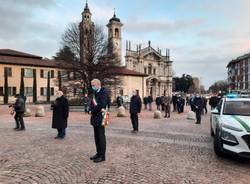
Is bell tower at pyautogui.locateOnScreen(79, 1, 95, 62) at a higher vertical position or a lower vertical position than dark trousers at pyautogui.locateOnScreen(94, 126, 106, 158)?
higher

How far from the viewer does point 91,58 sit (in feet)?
93.4

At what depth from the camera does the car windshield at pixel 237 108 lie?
7152 millimetres

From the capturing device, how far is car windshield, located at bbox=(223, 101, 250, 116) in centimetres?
715

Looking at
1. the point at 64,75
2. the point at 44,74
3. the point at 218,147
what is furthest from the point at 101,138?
the point at 44,74

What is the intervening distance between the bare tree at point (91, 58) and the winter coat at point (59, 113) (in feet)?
62.0

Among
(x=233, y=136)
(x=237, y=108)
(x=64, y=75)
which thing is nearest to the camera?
(x=233, y=136)

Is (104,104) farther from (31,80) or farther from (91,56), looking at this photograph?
(31,80)

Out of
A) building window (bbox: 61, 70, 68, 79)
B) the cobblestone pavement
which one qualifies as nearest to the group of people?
the cobblestone pavement

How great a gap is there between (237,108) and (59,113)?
19.8 feet

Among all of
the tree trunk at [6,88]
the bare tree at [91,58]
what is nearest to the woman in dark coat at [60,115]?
the bare tree at [91,58]

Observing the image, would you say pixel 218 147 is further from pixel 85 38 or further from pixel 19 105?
pixel 85 38

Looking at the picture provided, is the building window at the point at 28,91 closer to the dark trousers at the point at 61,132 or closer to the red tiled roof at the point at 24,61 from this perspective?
the red tiled roof at the point at 24,61

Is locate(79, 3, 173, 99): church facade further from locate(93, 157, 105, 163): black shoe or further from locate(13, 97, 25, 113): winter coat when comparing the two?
locate(93, 157, 105, 163): black shoe

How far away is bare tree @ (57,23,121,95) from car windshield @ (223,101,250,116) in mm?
21091
